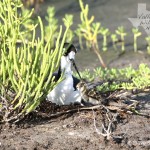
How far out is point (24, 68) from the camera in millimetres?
3520

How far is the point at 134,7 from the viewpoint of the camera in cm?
741

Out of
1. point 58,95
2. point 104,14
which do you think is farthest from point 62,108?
point 104,14

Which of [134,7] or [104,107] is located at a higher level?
[134,7]

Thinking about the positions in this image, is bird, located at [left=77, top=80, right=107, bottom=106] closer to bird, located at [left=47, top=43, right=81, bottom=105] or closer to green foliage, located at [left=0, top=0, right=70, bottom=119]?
bird, located at [left=47, top=43, right=81, bottom=105]

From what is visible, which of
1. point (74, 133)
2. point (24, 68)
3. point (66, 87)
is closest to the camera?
point (24, 68)

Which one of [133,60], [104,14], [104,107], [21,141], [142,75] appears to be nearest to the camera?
[21,141]

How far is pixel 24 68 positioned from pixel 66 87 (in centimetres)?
41

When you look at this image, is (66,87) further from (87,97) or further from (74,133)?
(74,133)

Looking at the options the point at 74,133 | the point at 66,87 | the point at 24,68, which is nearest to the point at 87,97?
the point at 66,87

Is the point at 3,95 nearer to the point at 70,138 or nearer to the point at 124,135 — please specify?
Answer: the point at 70,138

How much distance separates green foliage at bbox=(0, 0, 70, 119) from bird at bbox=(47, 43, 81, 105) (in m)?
0.13

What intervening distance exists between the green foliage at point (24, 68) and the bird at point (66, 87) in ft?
0.42

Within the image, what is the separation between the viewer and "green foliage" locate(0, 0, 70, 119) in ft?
11.5

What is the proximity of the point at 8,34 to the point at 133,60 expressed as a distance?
2.32m
